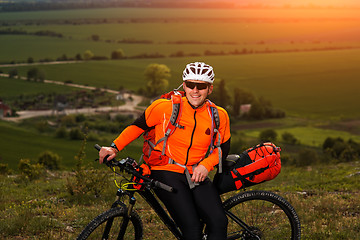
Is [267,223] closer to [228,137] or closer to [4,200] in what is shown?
[228,137]

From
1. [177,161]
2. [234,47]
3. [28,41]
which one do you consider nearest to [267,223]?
[177,161]

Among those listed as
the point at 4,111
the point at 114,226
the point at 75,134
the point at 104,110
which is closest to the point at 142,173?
the point at 114,226

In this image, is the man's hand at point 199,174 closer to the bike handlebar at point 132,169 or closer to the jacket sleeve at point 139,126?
the bike handlebar at point 132,169

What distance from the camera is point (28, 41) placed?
187 m

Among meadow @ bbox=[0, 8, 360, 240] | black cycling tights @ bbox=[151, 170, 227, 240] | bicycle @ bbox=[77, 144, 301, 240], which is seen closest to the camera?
bicycle @ bbox=[77, 144, 301, 240]

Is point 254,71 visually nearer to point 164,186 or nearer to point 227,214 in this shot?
point 227,214

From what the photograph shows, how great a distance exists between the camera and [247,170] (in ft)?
17.7

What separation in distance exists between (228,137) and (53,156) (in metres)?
33.9

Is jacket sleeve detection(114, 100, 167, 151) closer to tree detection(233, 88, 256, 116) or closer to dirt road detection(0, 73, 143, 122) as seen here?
dirt road detection(0, 73, 143, 122)

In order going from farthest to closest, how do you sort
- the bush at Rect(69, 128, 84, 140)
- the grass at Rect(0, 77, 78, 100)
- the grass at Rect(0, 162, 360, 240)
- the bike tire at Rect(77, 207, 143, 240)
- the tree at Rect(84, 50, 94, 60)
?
the tree at Rect(84, 50, 94, 60)
the grass at Rect(0, 77, 78, 100)
the bush at Rect(69, 128, 84, 140)
the grass at Rect(0, 162, 360, 240)
the bike tire at Rect(77, 207, 143, 240)

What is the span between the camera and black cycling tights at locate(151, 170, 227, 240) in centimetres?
488

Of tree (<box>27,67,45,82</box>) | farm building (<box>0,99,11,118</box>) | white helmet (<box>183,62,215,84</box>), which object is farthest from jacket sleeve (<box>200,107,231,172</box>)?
tree (<box>27,67,45,82</box>)

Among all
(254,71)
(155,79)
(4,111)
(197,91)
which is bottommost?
(4,111)

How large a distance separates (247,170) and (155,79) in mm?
120798
